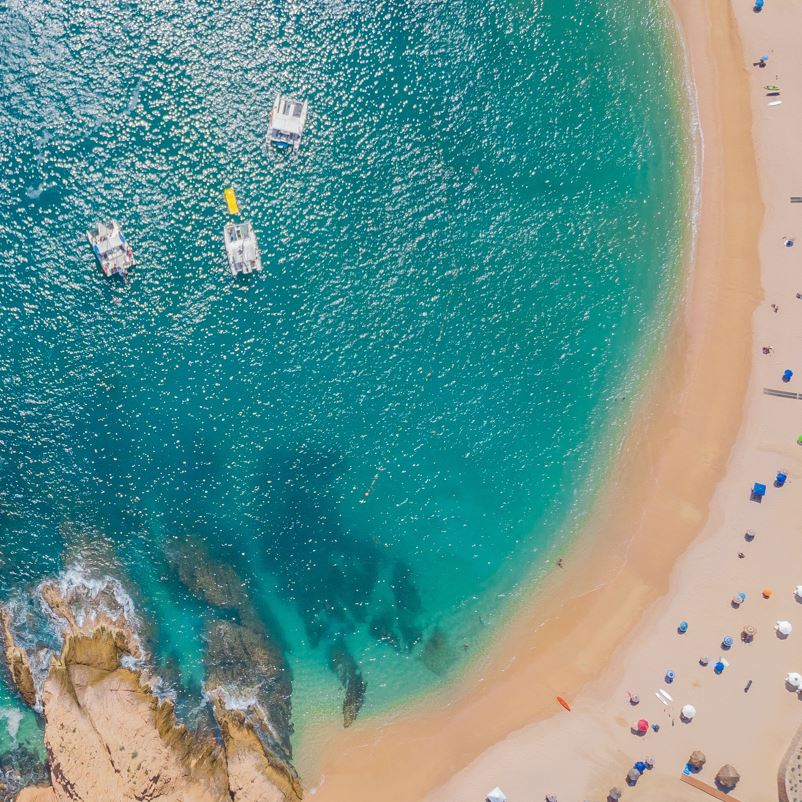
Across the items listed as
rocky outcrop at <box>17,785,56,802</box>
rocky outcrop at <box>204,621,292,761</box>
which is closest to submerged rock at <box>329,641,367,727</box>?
rocky outcrop at <box>204,621,292,761</box>

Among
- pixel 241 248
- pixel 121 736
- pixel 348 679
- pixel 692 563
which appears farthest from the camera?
pixel 348 679

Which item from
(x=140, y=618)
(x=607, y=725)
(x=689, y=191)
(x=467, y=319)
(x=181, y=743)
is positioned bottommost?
(x=181, y=743)

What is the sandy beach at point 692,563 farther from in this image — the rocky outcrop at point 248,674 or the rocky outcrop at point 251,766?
the rocky outcrop at point 248,674

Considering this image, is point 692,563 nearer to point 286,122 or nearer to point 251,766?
point 251,766

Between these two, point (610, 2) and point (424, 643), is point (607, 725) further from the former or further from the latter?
point (610, 2)

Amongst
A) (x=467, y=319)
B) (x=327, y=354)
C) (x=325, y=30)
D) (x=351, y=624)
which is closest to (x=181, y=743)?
(x=351, y=624)

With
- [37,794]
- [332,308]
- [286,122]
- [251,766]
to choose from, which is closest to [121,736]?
[37,794]
